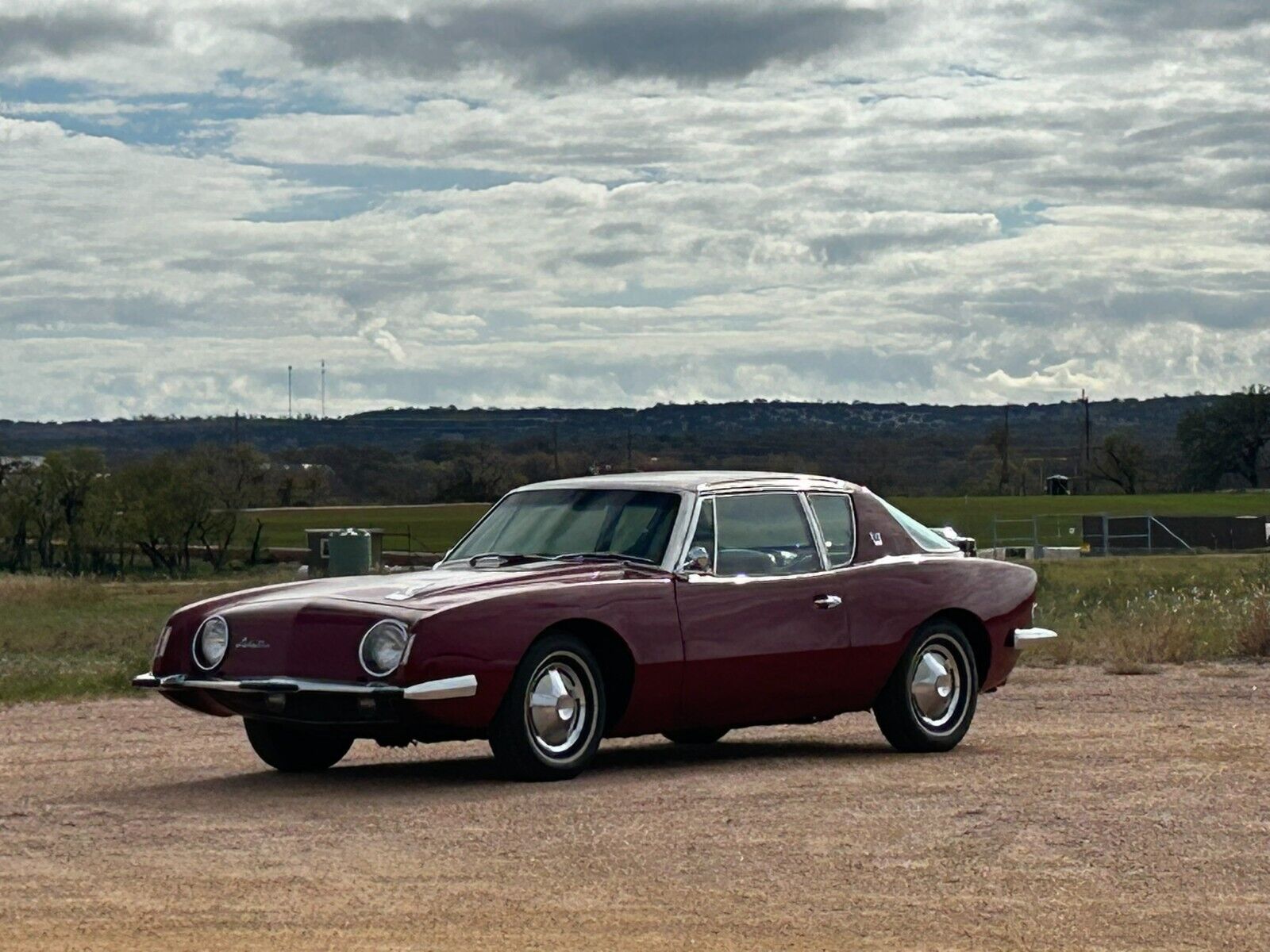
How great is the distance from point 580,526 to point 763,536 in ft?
3.24

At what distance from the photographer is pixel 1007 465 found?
5157 inches

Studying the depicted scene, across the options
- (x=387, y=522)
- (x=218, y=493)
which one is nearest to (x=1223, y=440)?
(x=387, y=522)

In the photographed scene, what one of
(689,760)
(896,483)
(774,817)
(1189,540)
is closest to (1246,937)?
(774,817)

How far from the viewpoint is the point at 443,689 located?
928 centimetres

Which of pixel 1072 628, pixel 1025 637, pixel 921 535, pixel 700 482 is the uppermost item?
pixel 700 482

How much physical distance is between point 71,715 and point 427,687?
651 cm

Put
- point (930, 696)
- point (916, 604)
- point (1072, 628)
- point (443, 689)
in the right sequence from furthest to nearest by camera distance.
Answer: point (1072, 628) < point (930, 696) < point (916, 604) < point (443, 689)

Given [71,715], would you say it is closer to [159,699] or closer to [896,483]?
[159,699]

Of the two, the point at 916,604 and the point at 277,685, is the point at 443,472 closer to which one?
the point at 916,604

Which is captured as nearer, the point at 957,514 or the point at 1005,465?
the point at 957,514

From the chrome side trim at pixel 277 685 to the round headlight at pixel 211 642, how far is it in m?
0.10

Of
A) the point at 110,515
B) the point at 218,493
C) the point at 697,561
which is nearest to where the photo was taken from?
the point at 697,561

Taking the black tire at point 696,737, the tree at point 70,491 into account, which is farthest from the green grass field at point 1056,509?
the black tire at point 696,737

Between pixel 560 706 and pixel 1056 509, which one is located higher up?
pixel 560 706
